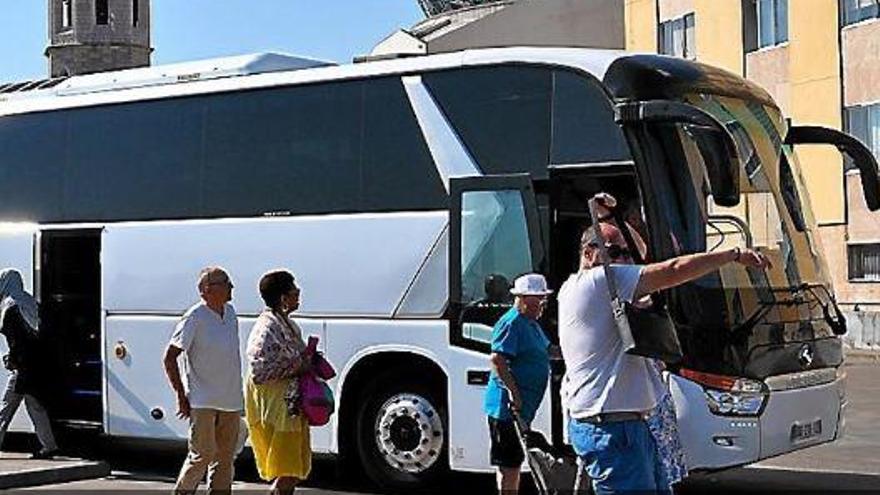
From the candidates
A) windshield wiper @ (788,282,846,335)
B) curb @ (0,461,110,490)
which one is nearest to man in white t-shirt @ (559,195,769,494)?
windshield wiper @ (788,282,846,335)

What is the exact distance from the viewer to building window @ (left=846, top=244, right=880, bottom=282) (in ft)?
107

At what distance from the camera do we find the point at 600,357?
6.59 meters

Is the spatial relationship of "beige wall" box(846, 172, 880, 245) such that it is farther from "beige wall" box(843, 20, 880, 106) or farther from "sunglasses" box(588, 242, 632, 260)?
"sunglasses" box(588, 242, 632, 260)

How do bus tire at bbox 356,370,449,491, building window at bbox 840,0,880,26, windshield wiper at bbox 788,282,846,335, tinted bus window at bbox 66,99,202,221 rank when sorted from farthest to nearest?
1. building window at bbox 840,0,880,26
2. tinted bus window at bbox 66,99,202,221
3. bus tire at bbox 356,370,449,491
4. windshield wiper at bbox 788,282,846,335

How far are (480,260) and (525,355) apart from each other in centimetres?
225

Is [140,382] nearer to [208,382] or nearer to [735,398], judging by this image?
[208,382]

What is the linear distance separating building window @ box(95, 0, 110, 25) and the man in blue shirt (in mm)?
95653

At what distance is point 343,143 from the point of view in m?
12.9

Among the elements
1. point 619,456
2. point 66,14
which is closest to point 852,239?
point 619,456

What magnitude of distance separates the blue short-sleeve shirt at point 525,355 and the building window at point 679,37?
29.0 m

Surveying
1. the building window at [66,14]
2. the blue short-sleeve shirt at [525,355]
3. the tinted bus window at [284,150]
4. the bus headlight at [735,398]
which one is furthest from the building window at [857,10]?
the building window at [66,14]

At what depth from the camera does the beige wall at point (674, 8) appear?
3812 cm

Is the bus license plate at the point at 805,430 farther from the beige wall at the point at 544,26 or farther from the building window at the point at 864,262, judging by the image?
the beige wall at the point at 544,26

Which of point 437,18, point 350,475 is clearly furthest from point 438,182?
point 437,18
